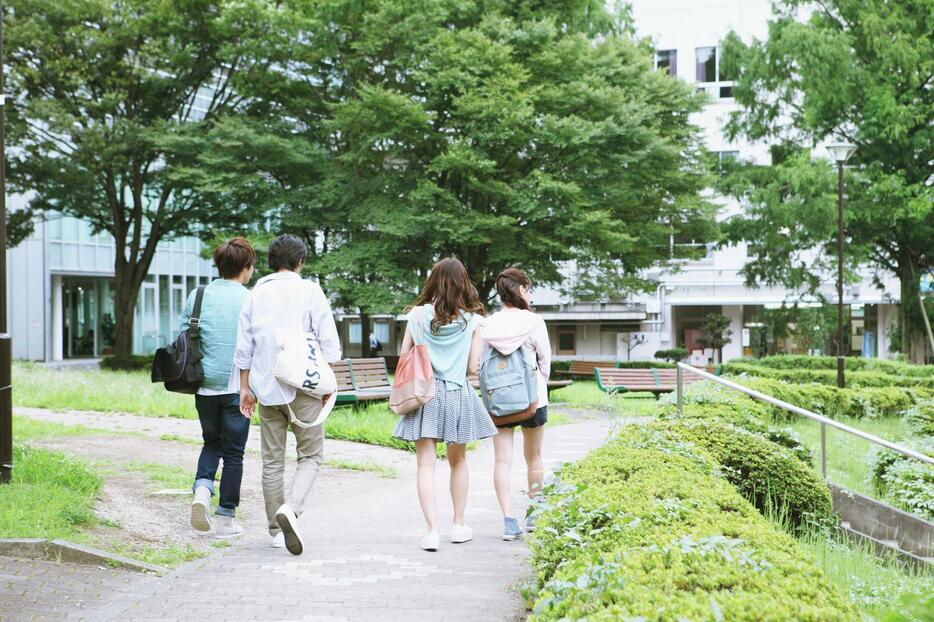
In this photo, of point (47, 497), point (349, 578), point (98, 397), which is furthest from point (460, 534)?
point (98, 397)

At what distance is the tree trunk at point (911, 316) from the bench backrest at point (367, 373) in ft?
73.0

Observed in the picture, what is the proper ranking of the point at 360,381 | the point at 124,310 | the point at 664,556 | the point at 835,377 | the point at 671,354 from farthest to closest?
the point at 671,354 < the point at 124,310 < the point at 835,377 < the point at 360,381 < the point at 664,556

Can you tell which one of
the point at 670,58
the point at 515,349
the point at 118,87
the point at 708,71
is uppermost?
the point at 670,58

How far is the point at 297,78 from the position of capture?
28953 mm

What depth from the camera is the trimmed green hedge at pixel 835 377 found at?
21516mm

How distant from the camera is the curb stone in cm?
569

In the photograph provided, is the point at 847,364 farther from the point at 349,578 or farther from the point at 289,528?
the point at 349,578

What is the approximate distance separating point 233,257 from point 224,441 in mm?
1211

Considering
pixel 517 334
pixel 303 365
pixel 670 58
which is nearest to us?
pixel 303 365

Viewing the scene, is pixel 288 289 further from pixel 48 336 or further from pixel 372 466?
pixel 48 336

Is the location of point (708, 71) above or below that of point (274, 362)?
above

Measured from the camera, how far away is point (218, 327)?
6660 millimetres

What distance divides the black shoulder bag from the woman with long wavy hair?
53.1 inches

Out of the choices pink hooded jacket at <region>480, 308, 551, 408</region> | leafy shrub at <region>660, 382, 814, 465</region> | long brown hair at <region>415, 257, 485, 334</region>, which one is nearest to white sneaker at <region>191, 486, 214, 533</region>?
long brown hair at <region>415, 257, 485, 334</region>
